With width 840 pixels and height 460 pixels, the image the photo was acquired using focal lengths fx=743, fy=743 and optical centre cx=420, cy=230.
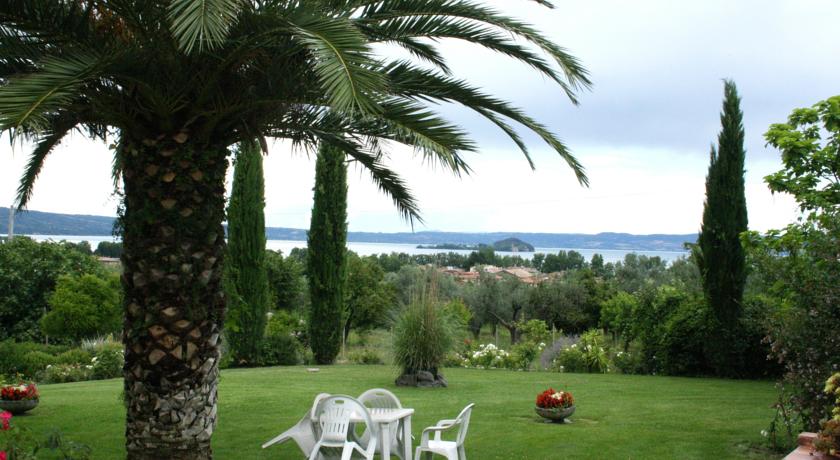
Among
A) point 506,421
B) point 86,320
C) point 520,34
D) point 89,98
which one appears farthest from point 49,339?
point 520,34

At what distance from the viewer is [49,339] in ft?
64.5

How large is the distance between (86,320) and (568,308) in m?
14.7

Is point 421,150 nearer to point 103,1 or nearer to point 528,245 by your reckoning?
point 103,1

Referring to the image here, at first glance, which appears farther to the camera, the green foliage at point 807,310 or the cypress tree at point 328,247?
the cypress tree at point 328,247

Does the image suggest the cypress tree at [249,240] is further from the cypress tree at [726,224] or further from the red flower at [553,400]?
the red flower at [553,400]

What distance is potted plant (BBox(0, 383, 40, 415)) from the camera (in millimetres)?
8789

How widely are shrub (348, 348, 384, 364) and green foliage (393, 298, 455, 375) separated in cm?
537

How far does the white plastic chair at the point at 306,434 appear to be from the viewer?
635 centimetres

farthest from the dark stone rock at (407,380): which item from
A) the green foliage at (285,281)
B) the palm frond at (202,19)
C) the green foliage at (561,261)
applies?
the green foliage at (561,261)

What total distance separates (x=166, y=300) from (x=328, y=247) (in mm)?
12306

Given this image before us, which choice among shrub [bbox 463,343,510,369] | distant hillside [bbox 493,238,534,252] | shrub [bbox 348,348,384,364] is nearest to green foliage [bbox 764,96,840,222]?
shrub [bbox 463,343,510,369]

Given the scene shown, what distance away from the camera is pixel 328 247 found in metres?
17.7

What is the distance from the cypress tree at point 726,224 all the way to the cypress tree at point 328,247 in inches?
322

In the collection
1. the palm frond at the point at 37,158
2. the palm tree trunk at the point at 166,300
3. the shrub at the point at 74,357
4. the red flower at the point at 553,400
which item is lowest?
the shrub at the point at 74,357
